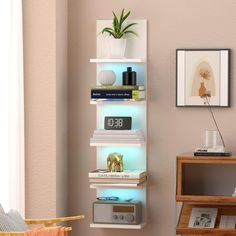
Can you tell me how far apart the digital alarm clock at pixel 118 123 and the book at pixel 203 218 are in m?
0.81

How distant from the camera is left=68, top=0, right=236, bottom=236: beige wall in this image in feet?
18.5

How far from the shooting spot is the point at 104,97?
5.58 metres

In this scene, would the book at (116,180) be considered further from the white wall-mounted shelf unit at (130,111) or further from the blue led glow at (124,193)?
the blue led glow at (124,193)


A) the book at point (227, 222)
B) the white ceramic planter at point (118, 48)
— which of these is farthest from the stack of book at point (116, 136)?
the book at point (227, 222)

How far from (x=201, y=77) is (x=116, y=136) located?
0.78 meters

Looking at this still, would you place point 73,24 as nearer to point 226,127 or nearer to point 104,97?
point 104,97

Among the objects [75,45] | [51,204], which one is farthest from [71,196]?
[75,45]

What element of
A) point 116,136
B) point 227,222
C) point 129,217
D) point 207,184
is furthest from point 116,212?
point 227,222

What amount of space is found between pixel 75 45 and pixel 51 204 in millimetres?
1266

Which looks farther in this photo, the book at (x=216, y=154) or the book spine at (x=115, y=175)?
the book spine at (x=115, y=175)

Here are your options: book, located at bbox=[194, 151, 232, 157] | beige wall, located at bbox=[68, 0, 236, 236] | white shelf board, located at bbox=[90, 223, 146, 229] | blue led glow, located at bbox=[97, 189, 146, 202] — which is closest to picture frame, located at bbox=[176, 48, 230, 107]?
beige wall, located at bbox=[68, 0, 236, 236]

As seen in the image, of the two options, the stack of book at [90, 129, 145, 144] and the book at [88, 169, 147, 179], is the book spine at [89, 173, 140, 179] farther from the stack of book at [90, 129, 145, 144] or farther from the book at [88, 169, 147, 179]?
the stack of book at [90, 129, 145, 144]

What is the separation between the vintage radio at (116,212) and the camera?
221 inches

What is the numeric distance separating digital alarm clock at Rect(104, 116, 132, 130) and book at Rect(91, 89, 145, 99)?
178 mm
